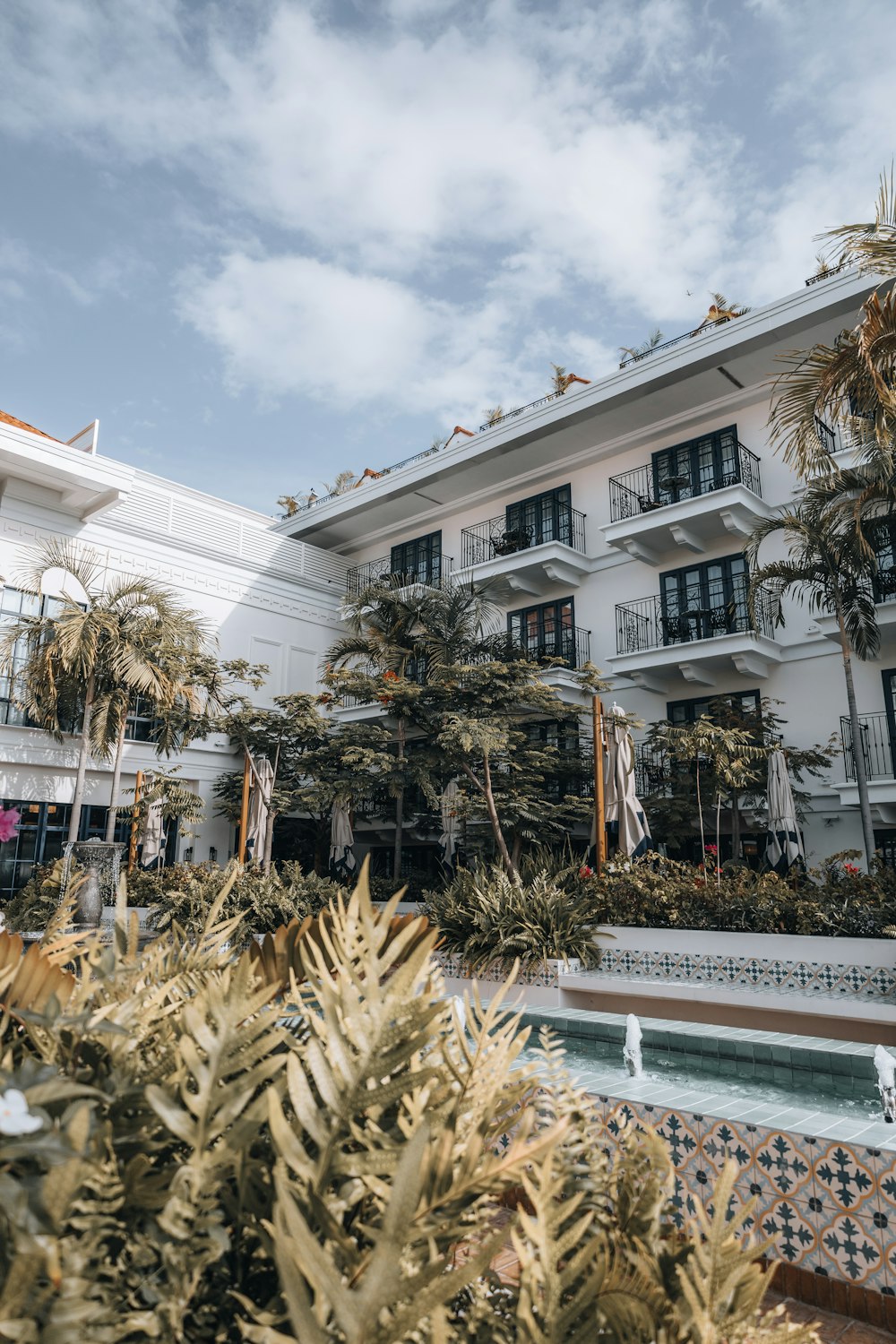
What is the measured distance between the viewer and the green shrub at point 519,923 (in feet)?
32.9

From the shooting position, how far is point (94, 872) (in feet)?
46.5

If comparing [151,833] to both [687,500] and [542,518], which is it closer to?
[542,518]

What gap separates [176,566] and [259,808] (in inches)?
297

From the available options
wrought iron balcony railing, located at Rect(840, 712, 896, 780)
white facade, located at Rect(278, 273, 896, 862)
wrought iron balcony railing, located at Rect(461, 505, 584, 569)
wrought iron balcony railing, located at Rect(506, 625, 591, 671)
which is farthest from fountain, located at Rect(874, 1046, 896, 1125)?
wrought iron balcony railing, located at Rect(461, 505, 584, 569)

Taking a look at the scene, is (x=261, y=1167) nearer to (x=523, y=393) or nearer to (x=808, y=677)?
(x=808, y=677)

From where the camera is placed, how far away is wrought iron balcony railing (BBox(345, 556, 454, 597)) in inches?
822

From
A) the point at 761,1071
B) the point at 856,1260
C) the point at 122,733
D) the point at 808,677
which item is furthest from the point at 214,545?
the point at 856,1260

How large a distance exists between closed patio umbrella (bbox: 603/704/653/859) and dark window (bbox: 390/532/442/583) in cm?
969

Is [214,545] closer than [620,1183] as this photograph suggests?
No

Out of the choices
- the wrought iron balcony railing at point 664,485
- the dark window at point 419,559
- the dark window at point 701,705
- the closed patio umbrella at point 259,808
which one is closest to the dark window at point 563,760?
the dark window at point 701,705

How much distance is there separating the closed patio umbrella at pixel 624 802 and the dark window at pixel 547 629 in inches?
235

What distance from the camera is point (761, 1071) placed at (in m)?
5.79

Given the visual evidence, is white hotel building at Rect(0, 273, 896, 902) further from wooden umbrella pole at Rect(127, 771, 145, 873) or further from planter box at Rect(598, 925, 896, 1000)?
planter box at Rect(598, 925, 896, 1000)

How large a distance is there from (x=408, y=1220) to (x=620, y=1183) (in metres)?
0.79
